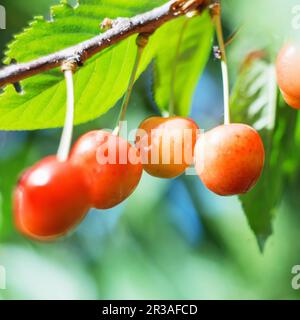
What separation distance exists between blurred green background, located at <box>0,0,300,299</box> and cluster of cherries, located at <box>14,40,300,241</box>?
0.87 meters

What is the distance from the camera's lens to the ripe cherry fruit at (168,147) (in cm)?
108

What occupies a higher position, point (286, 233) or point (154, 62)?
point (154, 62)

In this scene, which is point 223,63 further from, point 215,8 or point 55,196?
point 55,196

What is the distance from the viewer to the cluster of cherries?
2.56 feet

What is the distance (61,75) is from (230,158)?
0.44m

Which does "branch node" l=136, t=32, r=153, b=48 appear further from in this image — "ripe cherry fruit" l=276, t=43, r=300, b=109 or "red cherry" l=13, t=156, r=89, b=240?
"red cherry" l=13, t=156, r=89, b=240

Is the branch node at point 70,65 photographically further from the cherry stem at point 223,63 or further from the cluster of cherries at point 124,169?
the cherry stem at point 223,63

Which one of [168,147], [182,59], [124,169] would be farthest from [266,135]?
[124,169]

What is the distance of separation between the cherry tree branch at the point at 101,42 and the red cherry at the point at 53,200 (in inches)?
6.6

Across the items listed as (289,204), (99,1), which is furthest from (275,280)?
(99,1)

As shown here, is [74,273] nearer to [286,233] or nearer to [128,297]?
[128,297]

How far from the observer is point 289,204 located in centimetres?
205

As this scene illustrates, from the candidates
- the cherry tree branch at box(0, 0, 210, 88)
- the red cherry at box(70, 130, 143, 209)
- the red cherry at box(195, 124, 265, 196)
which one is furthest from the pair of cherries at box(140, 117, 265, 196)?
the cherry tree branch at box(0, 0, 210, 88)

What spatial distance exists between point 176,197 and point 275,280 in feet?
1.61
